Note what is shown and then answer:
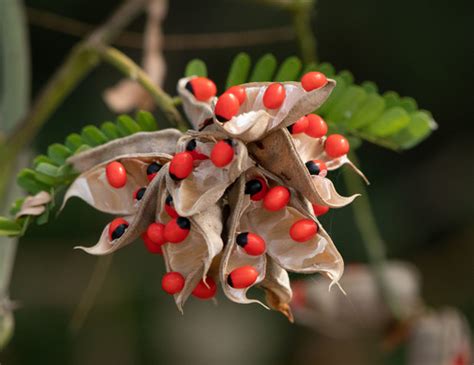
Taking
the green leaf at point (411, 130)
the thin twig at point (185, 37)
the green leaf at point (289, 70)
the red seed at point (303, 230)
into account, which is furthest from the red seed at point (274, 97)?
the thin twig at point (185, 37)

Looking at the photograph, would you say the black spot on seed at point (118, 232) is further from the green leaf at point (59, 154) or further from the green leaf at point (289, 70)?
the green leaf at point (289, 70)

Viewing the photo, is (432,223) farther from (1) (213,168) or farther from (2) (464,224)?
(1) (213,168)

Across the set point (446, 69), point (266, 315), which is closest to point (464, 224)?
point (446, 69)

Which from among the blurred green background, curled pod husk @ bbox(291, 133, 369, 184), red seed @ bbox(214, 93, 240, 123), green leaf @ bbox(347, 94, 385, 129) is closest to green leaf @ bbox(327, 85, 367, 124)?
green leaf @ bbox(347, 94, 385, 129)

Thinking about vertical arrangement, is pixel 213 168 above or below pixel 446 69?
above

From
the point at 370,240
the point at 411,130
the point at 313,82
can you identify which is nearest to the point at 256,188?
the point at 313,82

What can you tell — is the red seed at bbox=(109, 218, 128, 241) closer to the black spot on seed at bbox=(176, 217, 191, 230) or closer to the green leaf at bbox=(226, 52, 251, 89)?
the black spot on seed at bbox=(176, 217, 191, 230)
